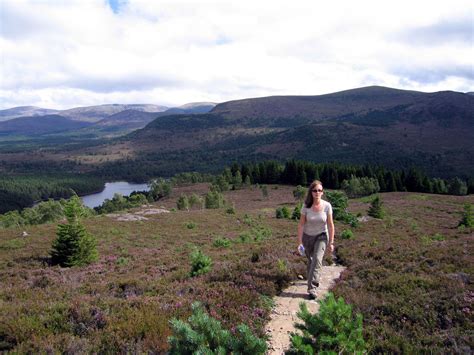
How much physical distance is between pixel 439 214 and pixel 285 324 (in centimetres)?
4315

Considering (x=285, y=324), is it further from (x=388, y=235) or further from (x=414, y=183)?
(x=414, y=183)

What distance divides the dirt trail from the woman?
50 centimetres

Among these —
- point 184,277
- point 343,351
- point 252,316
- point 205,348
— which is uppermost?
point 205,348

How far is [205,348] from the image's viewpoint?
4551mm

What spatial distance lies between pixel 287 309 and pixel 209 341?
3586 millimetres

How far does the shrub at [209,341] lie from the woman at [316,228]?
169 inches

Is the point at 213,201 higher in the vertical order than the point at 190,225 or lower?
lower

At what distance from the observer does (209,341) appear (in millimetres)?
5027

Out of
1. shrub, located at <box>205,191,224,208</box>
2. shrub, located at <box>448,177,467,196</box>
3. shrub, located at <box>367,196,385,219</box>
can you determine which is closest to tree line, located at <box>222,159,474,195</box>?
shrub, located at <box>448,177,467,196</box>

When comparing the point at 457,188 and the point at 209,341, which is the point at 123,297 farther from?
the point at 457,188

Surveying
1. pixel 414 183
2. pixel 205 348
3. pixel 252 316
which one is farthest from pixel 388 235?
pixel 414 183

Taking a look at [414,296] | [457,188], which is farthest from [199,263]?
[457,188]

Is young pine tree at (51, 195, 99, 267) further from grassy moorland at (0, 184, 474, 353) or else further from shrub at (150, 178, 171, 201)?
shrub at (150, 178, 171, 201)

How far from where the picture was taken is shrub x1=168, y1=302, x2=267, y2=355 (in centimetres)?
475
